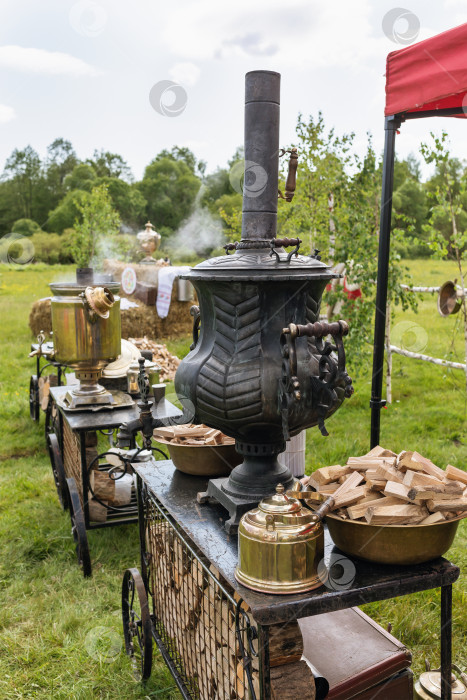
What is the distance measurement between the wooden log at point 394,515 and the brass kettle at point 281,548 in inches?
5.5

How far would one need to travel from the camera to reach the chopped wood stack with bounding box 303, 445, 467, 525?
5.13ft

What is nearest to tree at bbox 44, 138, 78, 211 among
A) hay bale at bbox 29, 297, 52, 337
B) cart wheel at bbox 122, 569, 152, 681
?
hay bale at bbox 29, 297, 52, 337

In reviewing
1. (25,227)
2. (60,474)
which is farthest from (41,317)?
(25,227)

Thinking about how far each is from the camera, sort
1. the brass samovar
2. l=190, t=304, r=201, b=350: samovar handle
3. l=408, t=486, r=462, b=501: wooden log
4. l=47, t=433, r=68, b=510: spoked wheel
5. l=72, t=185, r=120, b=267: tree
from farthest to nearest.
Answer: l=72, t=185, r=120, b=267: tree, l=47, t=433, r=68, b=510: spoked wheel, the brass samovar, l=190, t=304, r=201, b=350: samovar handle, l=408, t=486, r=462, b=501: wooden log

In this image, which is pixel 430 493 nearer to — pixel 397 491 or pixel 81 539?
pixel 397 491

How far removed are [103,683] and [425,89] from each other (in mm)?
3067

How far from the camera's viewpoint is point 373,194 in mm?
6410

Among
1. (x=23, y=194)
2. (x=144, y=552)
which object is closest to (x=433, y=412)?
(x=144, y=552)

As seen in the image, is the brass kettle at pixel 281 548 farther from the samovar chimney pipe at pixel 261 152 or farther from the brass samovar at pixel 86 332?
the brass samovar at pixel 86 332

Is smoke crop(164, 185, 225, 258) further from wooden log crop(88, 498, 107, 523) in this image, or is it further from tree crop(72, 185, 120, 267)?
wooden log crop(88, 498, 107, 523)

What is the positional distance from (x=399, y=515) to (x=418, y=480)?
17cm

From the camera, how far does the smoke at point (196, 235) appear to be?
2159 cm

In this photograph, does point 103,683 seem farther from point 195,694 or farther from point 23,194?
point 23,194

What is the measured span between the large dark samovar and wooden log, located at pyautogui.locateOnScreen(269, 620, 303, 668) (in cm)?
37
